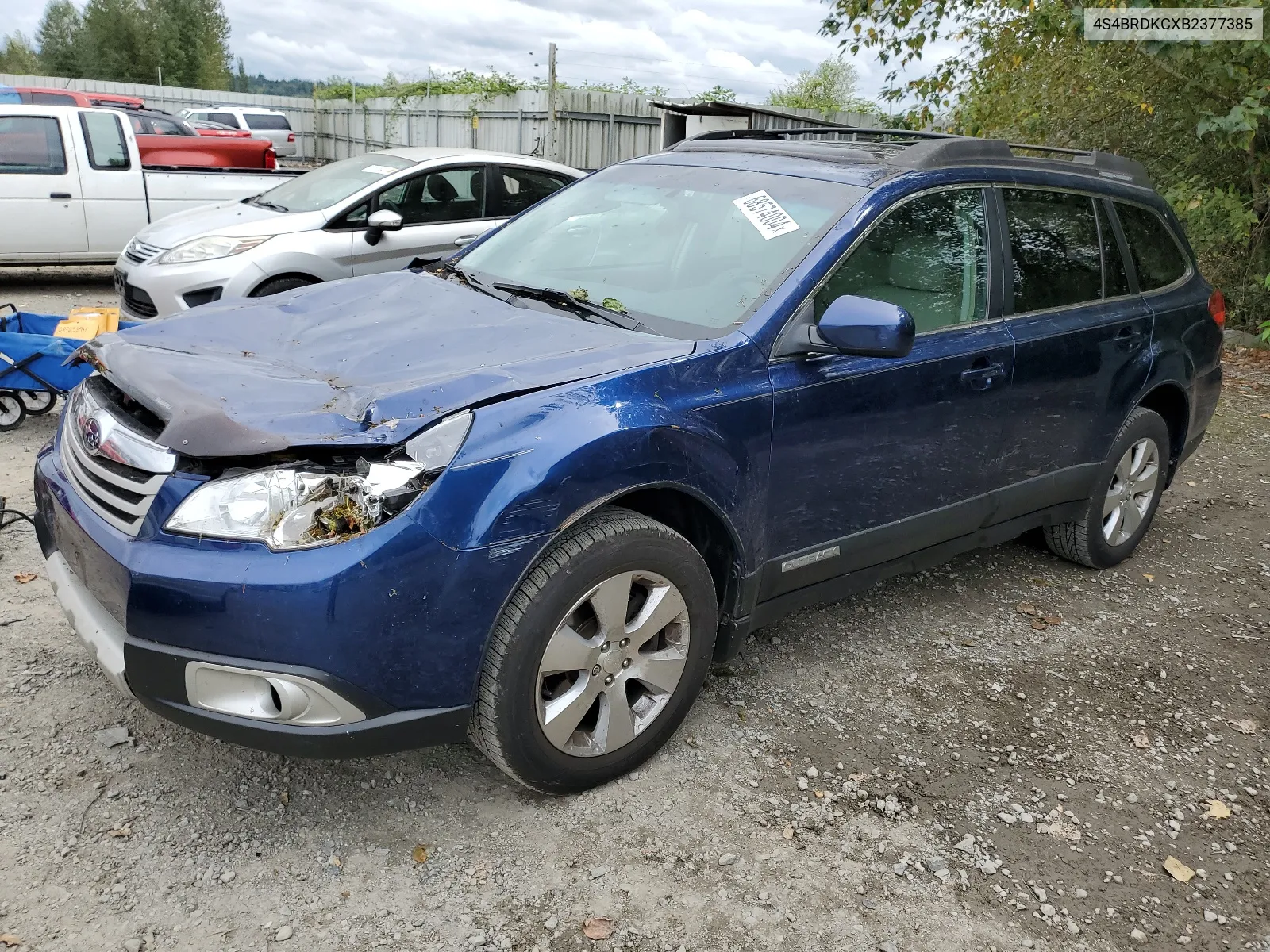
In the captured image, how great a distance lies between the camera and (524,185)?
830 cm

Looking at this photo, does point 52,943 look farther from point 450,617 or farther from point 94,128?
point 94,128

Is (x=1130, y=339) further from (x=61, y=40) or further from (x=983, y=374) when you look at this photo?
(x=61, y=40)

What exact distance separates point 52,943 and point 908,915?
205cm

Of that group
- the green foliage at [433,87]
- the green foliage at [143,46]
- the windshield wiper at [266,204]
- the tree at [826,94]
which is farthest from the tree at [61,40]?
the windshield wiper at [266,204]

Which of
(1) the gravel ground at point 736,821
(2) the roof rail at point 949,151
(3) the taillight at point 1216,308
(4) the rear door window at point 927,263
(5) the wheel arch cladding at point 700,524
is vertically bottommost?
(1) the gravel ground at point 736,821

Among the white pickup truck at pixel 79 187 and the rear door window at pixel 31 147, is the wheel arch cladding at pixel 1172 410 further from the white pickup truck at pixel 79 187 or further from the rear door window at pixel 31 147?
the rear door window at pixel 31 147

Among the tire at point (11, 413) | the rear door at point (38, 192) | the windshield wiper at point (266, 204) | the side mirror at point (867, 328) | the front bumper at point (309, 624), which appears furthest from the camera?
the rear door at point (38, 192)

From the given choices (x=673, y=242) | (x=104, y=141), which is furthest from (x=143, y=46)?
(x=673, y=242)

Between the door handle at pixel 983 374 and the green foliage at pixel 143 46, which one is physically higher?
the green foliage at pixel 143 46

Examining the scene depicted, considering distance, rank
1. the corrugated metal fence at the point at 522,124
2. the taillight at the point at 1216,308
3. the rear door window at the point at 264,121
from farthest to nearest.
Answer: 1. the rear door window at the point at 264,121
2. the corrugated metal fence at the point at 522,124
3. the taillight at the point at 1216,308

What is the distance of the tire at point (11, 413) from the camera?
567 centimetres

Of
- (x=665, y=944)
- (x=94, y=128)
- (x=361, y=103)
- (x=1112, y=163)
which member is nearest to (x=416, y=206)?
(x=94, y=128)

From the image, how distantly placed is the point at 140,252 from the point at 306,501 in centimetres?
606

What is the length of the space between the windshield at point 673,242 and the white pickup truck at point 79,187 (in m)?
7.42
